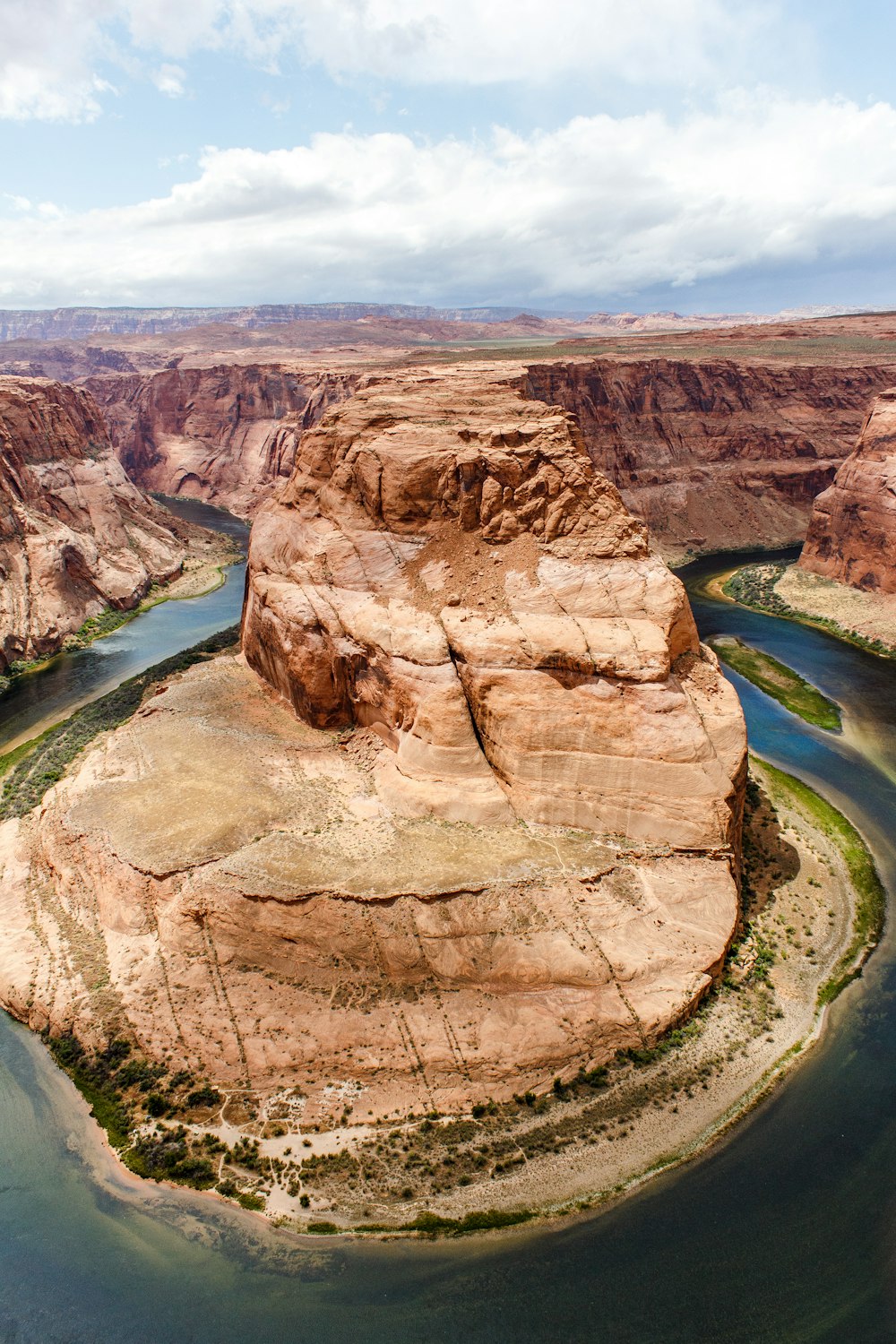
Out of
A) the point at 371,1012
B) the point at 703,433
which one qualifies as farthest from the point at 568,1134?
the point at 703,433

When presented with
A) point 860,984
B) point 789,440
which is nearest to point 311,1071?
point 860,984

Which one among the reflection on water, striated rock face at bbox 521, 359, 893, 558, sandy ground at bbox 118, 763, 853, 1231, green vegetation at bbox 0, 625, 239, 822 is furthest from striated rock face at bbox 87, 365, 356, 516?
sandy ground at bbox 118, 763, 853, 1231

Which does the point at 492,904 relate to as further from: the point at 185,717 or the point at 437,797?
the point at 185,717

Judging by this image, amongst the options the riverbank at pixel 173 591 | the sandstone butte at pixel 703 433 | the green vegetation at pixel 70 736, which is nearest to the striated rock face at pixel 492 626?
the green vegetation at pixel 70 736

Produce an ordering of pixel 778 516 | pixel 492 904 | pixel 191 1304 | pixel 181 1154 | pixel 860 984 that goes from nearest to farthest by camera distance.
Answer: pixel 191 1304 < pixel 181 1154 < pixel 492 904 < pixel 860 984 < pixel 778 516

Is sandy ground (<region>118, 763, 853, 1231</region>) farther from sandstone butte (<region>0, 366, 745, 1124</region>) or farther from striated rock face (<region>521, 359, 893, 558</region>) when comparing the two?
striated rock face (<region>521, 359, 893, 558</region>)

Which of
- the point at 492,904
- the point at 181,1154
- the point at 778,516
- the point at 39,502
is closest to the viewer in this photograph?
the point at 181,1154

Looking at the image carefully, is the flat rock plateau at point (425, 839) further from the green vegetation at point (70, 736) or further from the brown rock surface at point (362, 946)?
the green vegetation at point (70, 736)
